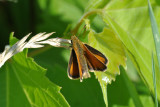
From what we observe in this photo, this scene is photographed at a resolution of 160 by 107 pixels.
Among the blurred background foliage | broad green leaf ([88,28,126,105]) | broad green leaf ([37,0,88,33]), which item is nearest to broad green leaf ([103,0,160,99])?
broad green leaf ([88,28,126,105])

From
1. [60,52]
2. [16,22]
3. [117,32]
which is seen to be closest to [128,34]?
[117,32]

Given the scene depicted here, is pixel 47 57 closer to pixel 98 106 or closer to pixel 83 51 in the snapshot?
pixel 98 106

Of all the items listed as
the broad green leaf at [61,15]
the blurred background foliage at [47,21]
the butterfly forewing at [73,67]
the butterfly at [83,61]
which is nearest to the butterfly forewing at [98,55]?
the butterfly at [83,61]

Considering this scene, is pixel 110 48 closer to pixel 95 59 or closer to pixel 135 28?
pixel 95 59

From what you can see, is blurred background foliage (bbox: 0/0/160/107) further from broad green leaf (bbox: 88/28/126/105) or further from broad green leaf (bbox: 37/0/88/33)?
broad green leaf (bbox: 88/28/126/105)

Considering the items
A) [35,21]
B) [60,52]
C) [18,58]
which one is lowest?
[18,58]
